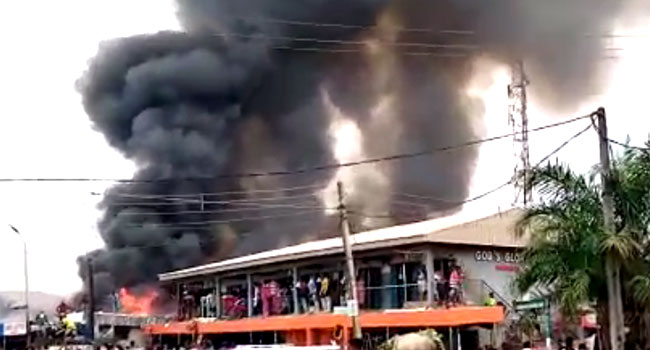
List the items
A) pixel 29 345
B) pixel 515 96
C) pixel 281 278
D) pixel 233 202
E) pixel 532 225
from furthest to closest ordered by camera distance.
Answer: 1. pixel 233 202
2. pixel 29 345
3. pixel 515 96
4. pixel 281 278
5. pixel 532 225

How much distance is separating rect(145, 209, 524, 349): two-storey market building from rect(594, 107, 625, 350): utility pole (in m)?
8.50

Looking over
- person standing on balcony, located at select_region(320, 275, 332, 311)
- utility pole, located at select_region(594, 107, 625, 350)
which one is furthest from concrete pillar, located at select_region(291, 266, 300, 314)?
utility pole, located at select_region(594, 107, 625, 350)

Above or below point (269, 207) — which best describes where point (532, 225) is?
below

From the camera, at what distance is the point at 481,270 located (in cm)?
2841

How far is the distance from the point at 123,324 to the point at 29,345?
4.76m

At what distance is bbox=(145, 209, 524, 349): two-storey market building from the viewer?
86.3ft

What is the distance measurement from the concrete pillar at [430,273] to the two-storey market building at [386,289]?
26 millimetres

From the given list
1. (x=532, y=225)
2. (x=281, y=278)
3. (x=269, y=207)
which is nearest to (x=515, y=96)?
(x=281, y=278)

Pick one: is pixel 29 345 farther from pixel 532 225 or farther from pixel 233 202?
pixel 532 225

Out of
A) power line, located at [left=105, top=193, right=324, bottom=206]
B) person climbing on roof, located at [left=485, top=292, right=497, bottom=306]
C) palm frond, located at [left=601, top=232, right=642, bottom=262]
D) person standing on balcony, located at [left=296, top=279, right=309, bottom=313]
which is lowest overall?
person climbing on roof, located at [left=485, top=292, right=497, bottom=306]

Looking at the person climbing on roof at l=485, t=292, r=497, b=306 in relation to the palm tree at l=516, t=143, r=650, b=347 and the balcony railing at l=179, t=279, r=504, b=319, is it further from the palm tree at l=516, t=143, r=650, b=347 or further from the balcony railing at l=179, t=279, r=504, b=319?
the palm tree at l=516, t=143, r=650, b=347

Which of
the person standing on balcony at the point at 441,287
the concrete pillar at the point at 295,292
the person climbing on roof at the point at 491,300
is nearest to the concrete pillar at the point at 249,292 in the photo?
the concrete pillar at the point at 295,292

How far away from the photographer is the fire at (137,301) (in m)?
48.0

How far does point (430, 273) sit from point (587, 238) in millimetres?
12501
